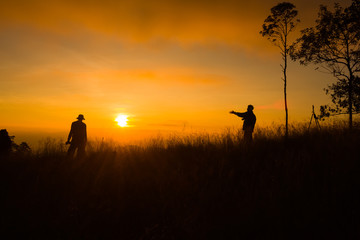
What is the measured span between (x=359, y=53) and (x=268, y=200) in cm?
1595

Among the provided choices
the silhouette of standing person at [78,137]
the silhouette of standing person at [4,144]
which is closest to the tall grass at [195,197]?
the silhouette of standing person at [78,137]

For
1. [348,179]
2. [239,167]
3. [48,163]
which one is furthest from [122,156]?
[348,179]

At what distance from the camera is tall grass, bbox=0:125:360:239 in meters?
5.16

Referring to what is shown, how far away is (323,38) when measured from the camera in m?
17.7

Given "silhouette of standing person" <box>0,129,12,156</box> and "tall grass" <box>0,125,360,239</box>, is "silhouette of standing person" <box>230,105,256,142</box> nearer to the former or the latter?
"tall grass" <box>0,125,360,239</box>

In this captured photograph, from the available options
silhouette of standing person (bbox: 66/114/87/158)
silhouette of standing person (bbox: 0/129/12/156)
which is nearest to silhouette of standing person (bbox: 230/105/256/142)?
silhouette of standing person (bbox: 66/114/87/158)

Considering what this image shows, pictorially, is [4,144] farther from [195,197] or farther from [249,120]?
[249,120]

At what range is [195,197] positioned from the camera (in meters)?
6.25

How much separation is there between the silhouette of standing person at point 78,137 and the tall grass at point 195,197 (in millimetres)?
2203

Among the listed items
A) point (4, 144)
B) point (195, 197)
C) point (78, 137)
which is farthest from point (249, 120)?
point (4, 144)

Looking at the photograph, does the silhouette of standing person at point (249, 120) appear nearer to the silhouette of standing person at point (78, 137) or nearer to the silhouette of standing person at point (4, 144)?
the silhouette of standing person at point (78, 137)

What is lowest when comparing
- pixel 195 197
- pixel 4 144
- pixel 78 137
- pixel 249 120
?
pixel 195 197

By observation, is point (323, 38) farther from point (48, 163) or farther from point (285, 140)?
point (48, 163)

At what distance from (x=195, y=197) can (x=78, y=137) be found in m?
7.75
